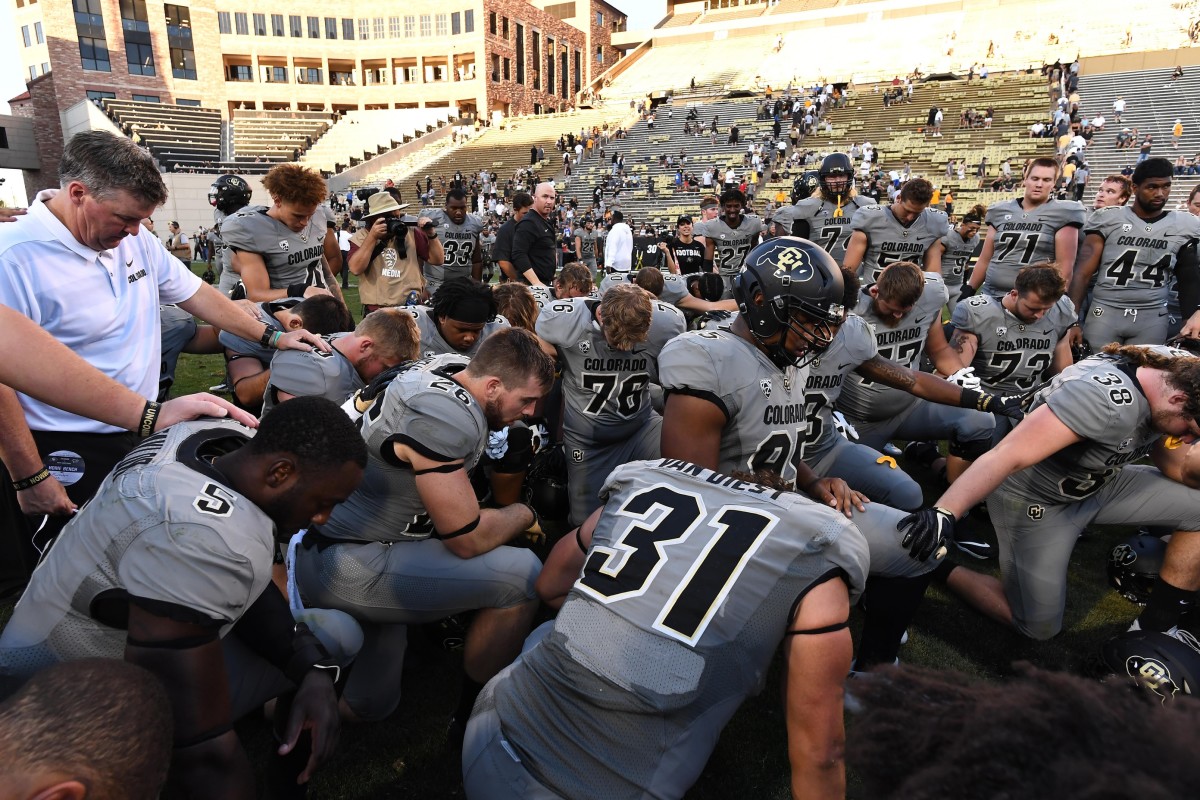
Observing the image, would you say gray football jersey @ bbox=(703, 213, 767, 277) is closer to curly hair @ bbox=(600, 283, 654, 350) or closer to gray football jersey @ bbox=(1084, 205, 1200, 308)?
gray football jersey @ bbox=(1084, 205, 1200, 308)

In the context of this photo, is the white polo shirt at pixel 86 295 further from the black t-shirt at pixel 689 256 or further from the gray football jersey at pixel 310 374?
the black t-shirt at pixel 689 256

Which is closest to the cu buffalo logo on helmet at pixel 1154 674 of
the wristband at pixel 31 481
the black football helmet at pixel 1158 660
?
the black football helmet at pixel 1158 660

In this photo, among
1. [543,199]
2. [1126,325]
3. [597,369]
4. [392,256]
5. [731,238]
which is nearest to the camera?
[597,369]

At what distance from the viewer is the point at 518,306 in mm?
5266

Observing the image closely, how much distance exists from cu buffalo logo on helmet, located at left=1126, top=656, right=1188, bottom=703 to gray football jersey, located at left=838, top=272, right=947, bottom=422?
2.37 meters

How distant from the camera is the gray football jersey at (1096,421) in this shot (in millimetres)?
3172

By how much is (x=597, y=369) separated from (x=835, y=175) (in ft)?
16.7

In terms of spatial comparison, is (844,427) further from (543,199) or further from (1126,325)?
(543,199)

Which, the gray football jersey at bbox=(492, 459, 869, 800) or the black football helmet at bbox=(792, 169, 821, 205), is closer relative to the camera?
the gray football jersey at bbox=(492, 459, 869, 800)

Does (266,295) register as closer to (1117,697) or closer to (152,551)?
(152,551)

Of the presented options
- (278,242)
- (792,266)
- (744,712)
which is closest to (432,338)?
(278,242)

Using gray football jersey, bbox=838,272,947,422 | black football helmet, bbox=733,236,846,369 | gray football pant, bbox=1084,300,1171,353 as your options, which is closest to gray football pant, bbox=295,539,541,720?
black football helmet, bbox=733,236,846,369

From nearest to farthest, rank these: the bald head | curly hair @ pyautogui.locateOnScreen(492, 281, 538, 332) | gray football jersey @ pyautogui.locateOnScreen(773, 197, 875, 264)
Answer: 1. curly hair @ pyautogui.locateOnScreen(492, 281, 538, 332)
2. the bald head
3. gray football jersey @ pyautogui.locateOnScreen(773, 197, 875, 264)

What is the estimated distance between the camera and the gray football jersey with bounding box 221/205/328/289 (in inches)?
213
